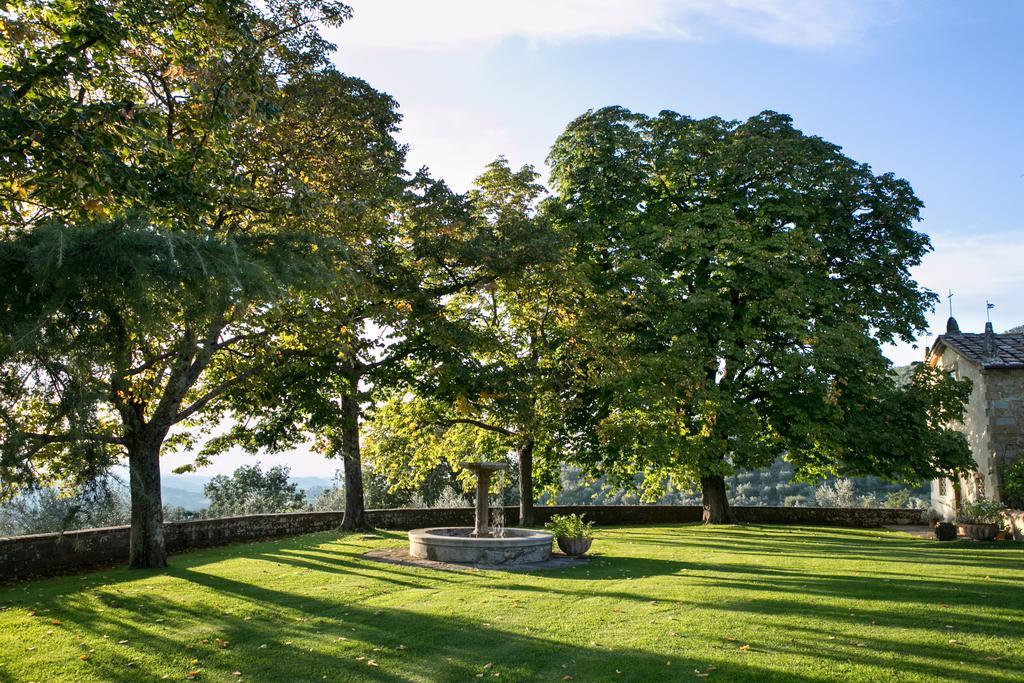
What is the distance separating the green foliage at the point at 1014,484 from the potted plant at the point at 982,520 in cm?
83

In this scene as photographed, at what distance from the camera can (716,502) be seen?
2472 cm

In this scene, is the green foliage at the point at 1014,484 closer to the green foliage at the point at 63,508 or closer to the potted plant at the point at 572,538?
the potted plant at the point at 572,538

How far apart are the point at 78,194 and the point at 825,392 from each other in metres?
17.9

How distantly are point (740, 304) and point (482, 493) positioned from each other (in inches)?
405

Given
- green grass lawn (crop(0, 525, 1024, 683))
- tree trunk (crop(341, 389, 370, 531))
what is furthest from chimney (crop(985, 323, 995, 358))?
tree trunk (crop(341, 389, 370, 531))

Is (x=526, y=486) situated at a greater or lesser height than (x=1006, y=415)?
lesser

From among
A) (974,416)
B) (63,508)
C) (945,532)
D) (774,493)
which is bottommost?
(774,493)

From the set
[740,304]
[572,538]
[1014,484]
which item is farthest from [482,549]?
[1014,484]

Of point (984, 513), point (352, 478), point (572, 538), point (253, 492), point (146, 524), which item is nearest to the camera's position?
point (146, 524)

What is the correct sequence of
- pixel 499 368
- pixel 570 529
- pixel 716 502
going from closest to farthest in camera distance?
pixel 570 529 < pixel 499 368 < pixel 716 502

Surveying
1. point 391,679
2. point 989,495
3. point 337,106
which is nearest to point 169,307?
point 391,679

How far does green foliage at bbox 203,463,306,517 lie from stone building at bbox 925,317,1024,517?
83.3 ft

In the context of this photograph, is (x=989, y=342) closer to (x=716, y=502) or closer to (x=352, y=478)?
(x=716, y=502)

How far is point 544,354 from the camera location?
2170cm
